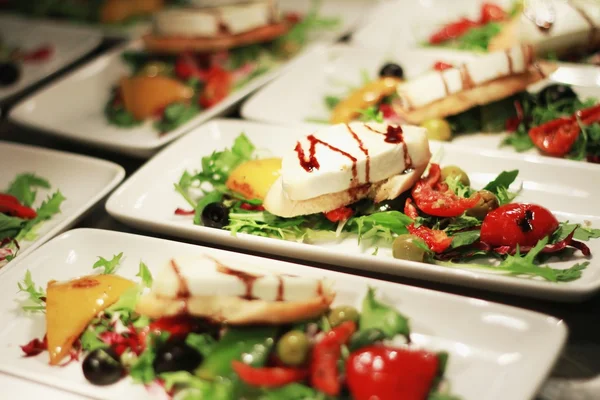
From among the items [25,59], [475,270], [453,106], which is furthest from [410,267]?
[25,59]

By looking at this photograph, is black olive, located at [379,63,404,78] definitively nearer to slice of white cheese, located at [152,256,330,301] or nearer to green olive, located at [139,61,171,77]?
green olive, located at [139,61,171,77]

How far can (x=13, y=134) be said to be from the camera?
4.34m

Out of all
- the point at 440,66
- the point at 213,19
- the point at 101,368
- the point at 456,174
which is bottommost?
the point at 101,368

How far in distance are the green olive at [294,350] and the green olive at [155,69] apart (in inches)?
118

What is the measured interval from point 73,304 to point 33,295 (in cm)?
25

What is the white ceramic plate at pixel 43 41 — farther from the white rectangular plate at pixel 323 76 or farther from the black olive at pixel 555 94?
the black olive at pixel 555 94

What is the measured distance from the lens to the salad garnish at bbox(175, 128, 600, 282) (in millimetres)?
2516

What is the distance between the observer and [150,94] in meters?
4.31

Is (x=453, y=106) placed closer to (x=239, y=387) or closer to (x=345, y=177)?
(x=345, y=177)

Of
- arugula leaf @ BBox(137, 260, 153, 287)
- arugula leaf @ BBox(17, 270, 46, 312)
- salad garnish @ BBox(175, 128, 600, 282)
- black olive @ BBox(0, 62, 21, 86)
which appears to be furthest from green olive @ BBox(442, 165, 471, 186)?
black olive @ BBox(0, 62, 21, 86)

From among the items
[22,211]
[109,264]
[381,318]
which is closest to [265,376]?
[381,318]

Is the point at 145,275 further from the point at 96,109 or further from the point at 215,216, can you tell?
the point at 96,109

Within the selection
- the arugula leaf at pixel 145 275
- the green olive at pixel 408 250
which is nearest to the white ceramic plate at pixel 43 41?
the arugula leaf at pixel 145 275

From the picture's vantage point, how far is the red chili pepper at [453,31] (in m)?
4.70
